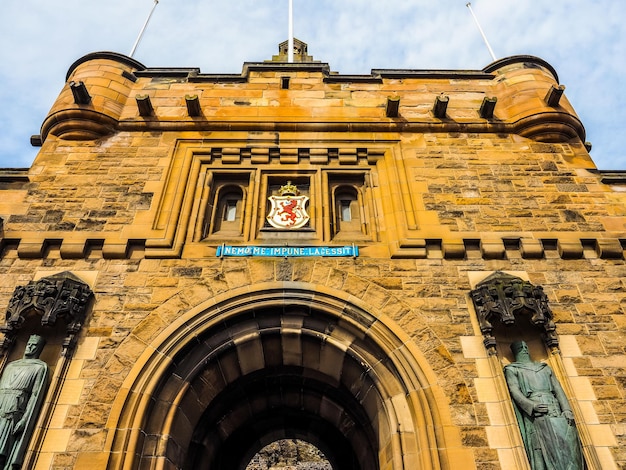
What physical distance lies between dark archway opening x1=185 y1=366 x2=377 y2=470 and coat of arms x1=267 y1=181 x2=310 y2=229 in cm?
206

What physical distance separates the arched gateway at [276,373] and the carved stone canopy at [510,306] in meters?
0.92

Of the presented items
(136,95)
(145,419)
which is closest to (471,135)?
(136,95)

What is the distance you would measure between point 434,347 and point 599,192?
3745 millimetres

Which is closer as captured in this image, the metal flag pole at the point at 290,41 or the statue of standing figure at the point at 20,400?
the statue of standing figure at the point at 20,400

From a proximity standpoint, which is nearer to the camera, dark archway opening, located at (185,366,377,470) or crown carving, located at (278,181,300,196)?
dark archway opening, located at (185,366,377,470)

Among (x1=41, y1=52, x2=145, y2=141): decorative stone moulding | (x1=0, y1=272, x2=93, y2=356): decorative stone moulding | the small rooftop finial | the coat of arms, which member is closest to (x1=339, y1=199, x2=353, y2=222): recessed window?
the coat of arms

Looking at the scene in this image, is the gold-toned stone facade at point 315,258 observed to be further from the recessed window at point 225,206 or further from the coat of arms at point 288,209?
the coat of arms at point 288,209

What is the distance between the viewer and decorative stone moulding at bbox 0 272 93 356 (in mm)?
5281

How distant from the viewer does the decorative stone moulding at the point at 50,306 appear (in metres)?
5.28

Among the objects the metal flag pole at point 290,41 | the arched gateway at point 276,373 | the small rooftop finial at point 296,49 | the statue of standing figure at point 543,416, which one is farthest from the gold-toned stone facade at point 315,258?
the small rooftop finial at point 296,49

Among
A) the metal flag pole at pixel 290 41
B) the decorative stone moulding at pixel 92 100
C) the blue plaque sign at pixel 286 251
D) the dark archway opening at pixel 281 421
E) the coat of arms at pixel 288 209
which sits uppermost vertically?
the metal flag pole at pixel 290 41

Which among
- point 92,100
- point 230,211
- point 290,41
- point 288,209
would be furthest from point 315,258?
point 290,41

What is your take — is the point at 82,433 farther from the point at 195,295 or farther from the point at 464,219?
the point at 464,219

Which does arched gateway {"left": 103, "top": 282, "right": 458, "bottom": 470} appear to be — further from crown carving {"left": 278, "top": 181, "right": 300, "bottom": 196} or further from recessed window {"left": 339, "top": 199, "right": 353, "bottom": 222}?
crown carving {"left": 278, "top": 181, "right": 300, "bottom": 196}
